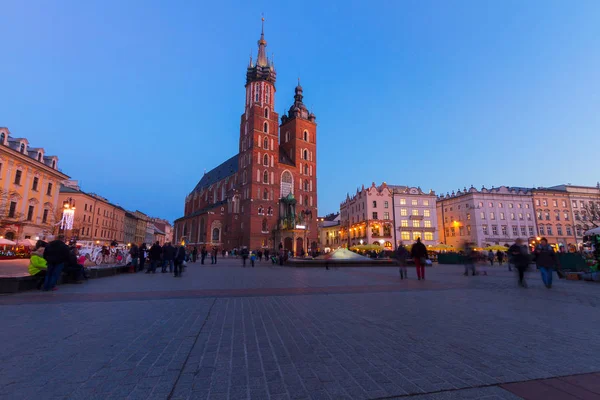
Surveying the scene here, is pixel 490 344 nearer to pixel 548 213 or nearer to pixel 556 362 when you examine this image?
pixel 556 362

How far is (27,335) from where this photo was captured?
4.08 meters

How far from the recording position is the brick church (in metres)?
52.8

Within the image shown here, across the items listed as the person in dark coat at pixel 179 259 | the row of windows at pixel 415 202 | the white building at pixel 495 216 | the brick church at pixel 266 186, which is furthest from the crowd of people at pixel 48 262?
the white building at pixel 495 216

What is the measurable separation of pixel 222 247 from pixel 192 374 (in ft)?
186

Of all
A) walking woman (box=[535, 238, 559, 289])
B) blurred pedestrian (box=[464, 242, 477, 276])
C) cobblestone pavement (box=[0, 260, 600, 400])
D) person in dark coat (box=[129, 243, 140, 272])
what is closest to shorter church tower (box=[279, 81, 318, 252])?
person in dark coat (box=[129, 243, 140, 272])

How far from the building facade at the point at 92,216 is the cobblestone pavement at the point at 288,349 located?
4648 centimetres

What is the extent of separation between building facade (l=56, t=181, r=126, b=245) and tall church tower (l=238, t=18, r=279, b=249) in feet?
79.7

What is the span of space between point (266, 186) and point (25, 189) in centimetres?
3280

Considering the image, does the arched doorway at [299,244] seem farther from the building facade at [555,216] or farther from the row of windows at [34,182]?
the building facade at [555,216]

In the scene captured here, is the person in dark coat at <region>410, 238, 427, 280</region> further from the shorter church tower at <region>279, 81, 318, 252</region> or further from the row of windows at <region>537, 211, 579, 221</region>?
the row of windows at <region>537, 211, 579, 221</region>

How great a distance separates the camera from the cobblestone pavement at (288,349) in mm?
2520

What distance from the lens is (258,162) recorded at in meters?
54.9

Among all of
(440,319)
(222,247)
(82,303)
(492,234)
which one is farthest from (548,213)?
(82,303)

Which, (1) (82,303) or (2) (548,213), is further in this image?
(2) (548,213)
